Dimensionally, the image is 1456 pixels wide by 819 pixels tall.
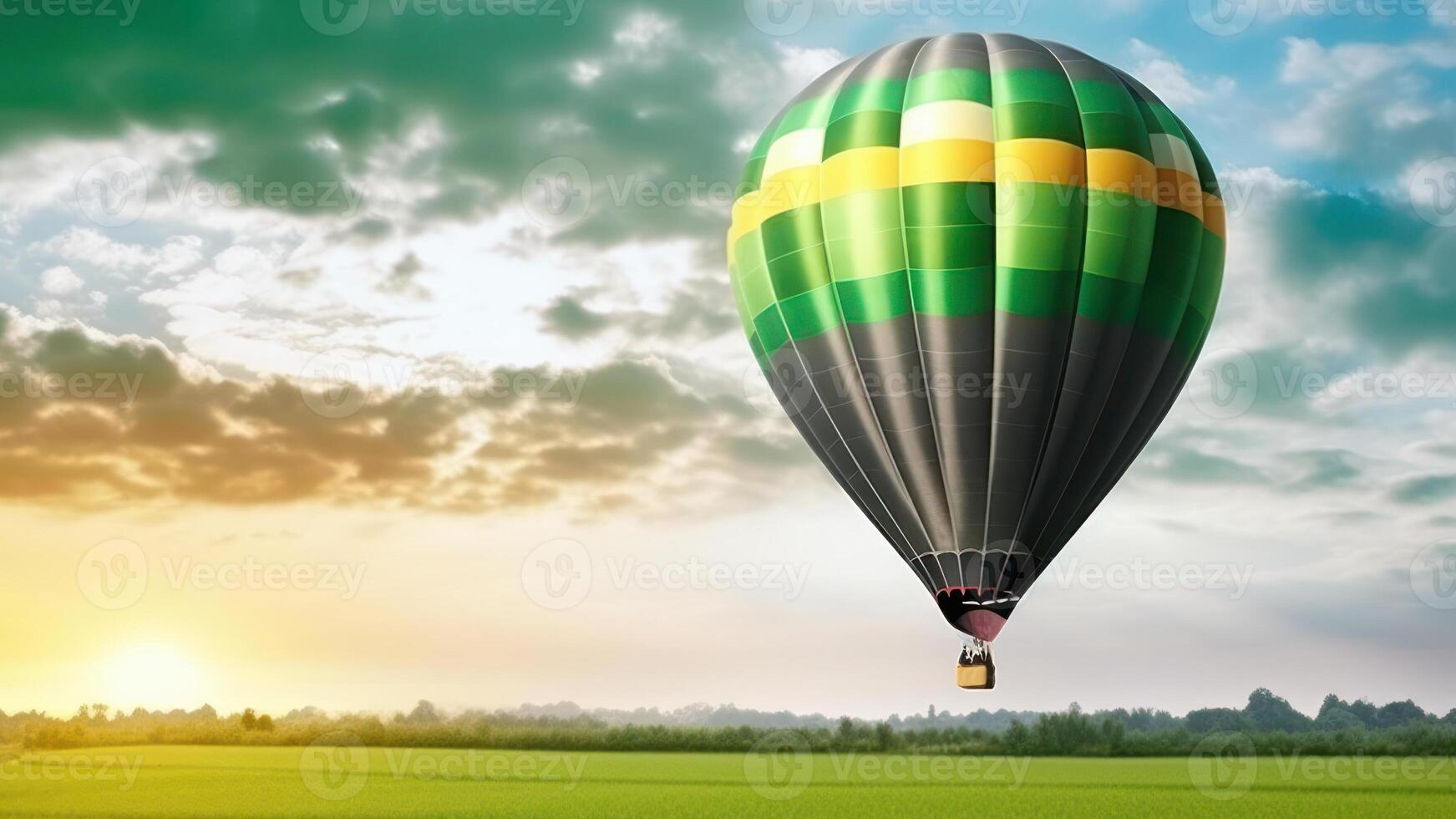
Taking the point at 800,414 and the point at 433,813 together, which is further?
the point at 433,813

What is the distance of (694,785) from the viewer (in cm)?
3631

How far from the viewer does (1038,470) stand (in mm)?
20078

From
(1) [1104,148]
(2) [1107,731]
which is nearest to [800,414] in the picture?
(1) [1104,148]

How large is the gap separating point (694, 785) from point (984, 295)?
22.0 metres

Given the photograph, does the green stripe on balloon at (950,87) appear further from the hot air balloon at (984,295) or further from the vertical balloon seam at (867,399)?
the vertical balloon seam at (867,399)

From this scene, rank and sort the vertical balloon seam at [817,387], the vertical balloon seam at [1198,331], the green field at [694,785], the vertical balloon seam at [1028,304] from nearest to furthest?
the vertical balloon seam at [1028,304], the vertical balloon seam at [817,387], the vertical balloon seam at [1198,331], the green field at [694,785]

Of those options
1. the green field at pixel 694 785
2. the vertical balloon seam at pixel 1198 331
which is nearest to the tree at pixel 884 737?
the green field at pixel 694 785

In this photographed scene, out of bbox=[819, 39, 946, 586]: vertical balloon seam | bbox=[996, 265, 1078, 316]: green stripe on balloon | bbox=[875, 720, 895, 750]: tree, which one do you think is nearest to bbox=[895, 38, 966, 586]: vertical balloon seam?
bbox=[819, 39, 946, 586]: vertical balloon seam

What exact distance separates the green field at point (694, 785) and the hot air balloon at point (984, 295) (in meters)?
9.87

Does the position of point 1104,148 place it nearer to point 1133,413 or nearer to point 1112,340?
point 1112,340

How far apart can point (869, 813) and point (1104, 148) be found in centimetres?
1544

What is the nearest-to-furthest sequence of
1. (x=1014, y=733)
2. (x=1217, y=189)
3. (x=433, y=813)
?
1. (x=1217, y=189)
2. (x=433, y=813)
3. (x=1014, y=733)

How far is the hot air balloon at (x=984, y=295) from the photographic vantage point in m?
19.8

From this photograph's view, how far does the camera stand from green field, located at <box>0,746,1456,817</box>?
2781cm
